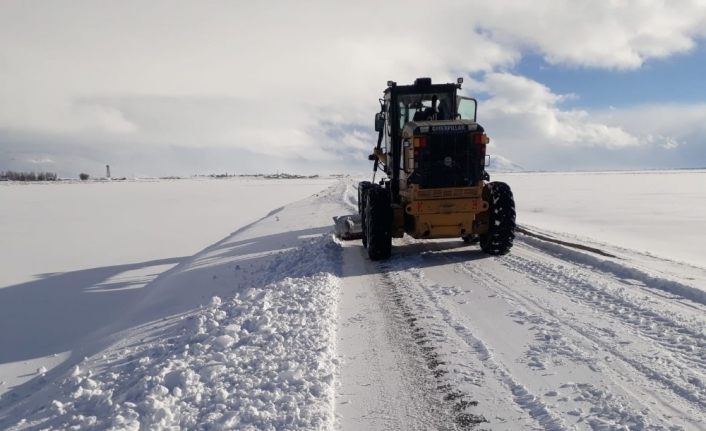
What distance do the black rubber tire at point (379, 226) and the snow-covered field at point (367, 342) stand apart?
0.74 feet

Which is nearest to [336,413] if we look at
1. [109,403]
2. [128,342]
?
[109,403]

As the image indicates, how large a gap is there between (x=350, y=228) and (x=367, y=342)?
5.68 metres

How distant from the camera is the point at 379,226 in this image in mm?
8680

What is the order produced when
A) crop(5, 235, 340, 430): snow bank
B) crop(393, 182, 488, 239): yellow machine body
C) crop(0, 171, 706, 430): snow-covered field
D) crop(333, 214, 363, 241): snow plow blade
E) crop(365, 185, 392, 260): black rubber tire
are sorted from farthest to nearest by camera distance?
crop(333, 214, 363, 241): snow plow blade
crop(365, 185, 392, 260): black rubber tire
crop(393, 182, 488, 239): yellow machine body
crop(0, 171, 706, 430): snow-covered field
crop(5, 235, 340, 430): snow bank

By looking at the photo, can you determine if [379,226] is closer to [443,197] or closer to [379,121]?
[443,197]

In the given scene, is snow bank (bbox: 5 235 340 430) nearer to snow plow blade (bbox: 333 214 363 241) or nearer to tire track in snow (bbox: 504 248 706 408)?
tire track in snow (bbox: 504 248 706 408)

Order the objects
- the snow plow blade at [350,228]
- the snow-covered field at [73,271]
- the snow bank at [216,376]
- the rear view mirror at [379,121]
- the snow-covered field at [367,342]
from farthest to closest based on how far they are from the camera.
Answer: the snow plow blade at [350,228]
the rear view mirror at [379,121]
the snow-covered field at [73,271]
the snow-covered field at [367,342]
the snow bank at [216,376]

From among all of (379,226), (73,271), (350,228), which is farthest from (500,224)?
(73,271)

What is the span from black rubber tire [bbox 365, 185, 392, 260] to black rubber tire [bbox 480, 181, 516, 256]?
1.78m

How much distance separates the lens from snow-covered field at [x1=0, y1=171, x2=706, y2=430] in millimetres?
3482

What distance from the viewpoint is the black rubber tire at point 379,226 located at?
8.67 meters

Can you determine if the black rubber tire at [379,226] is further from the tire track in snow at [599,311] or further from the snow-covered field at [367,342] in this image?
the tire track in snow at [599,311]

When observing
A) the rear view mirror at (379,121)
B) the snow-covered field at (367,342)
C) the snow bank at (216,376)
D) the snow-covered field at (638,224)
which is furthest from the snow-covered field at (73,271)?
the snow-covered field at (638,224)

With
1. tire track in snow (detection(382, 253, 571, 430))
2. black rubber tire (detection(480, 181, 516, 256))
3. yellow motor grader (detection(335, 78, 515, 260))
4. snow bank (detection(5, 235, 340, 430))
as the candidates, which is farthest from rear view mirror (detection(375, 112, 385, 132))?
snow bank (detection(5, 235, 340, 430))
